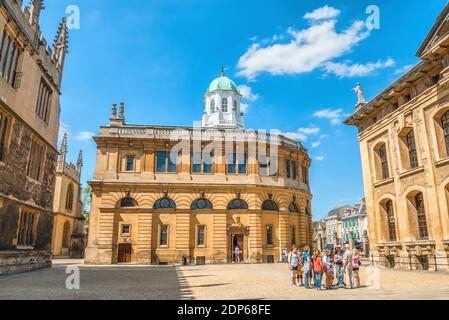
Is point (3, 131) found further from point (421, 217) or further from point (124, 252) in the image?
point (421, 217)

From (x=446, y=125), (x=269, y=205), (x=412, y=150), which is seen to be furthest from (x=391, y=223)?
(x=269, y=205)

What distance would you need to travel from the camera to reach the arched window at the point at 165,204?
1281 inches

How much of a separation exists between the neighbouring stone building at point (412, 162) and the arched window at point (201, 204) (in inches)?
586

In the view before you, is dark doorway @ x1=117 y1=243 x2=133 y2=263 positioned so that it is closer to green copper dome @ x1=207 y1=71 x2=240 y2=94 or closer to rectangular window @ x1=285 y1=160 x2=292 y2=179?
rectangular window @ x1=285 y1=160 x2=292 y2=179

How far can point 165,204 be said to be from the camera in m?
32.7

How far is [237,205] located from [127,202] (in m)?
11.0

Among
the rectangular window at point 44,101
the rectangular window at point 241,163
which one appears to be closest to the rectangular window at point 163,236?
the rectangular window at point 241,163

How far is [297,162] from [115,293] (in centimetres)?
2946

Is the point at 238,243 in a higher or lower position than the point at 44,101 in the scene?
lower

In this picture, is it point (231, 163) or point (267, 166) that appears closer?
point (231, 163)

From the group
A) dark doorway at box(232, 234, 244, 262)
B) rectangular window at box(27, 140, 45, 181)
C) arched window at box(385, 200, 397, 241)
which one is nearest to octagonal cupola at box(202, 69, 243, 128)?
dark doorway at box(232, 234, 244, 262)

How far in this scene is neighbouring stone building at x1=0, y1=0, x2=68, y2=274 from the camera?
61.4 ft
